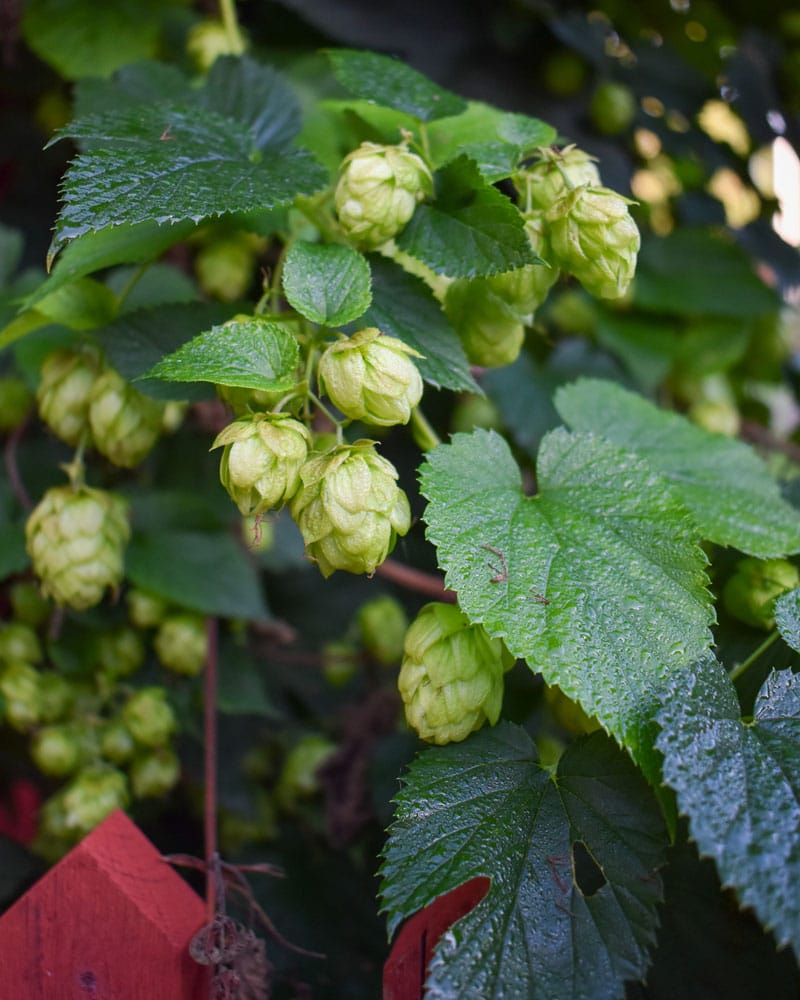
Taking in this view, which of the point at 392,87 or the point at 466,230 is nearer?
the point at 466,230

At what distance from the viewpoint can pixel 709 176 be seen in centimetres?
146

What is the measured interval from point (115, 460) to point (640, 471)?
1.47 feet

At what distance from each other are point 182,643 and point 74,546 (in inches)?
10.4

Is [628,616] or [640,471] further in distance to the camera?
[640,471]

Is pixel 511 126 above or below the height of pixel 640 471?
above

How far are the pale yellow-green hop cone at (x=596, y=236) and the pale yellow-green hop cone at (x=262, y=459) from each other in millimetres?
226

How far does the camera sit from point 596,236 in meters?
0.60

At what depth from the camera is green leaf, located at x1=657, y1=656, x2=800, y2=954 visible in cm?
46

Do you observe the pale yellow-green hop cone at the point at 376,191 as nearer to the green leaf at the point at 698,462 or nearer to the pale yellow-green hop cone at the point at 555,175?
the pale yellow-green hop cone at the point at 555,175

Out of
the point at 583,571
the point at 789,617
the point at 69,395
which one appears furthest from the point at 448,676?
the point at 69,395

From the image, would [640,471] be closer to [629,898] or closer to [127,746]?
[629,898]

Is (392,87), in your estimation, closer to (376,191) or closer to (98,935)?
(376,191)

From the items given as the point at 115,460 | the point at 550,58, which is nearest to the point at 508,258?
the point at 115,460

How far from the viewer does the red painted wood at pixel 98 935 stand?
2.01 ft
